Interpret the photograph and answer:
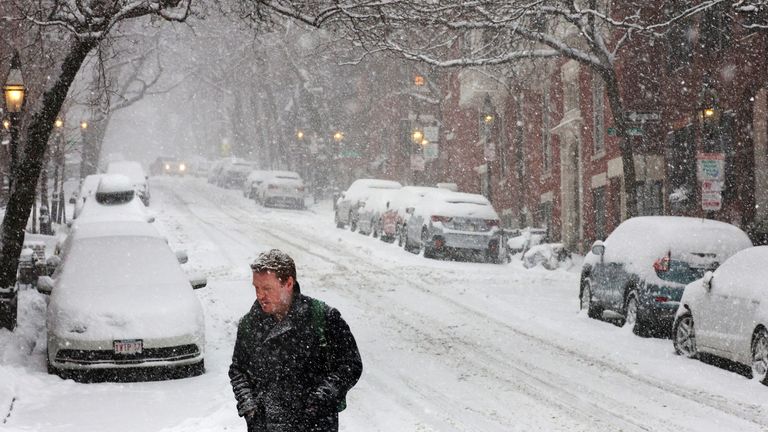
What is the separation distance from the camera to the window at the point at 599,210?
30078 millimetres

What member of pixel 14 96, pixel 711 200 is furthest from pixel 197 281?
pixel 711 200

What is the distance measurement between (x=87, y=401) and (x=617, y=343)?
7.24 meters

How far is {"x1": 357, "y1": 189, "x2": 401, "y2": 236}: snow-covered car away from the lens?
31.6m

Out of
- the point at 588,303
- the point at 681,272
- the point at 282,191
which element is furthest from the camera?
the point at 282,191

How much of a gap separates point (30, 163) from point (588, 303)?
9002mm

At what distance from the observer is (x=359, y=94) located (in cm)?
6203

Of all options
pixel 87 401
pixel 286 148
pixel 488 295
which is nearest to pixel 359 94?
pixel 286 148

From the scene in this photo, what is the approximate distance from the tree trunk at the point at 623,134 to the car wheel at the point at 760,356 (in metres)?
9.62

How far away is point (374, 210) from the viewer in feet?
107

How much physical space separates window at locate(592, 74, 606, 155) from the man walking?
25676 mm

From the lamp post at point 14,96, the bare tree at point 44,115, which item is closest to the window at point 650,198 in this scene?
the bare tree at point 44,115

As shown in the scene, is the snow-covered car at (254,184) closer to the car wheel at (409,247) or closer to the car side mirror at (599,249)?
the car wheel at (409,247)

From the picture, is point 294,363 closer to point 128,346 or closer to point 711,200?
point 128,346

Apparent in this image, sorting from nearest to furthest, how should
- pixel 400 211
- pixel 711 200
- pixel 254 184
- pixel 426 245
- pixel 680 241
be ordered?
1. pixel 680 241
2. pixel 711 200
3. pixel 426 245
4. pixel 400 211
5. pixel 254 184
